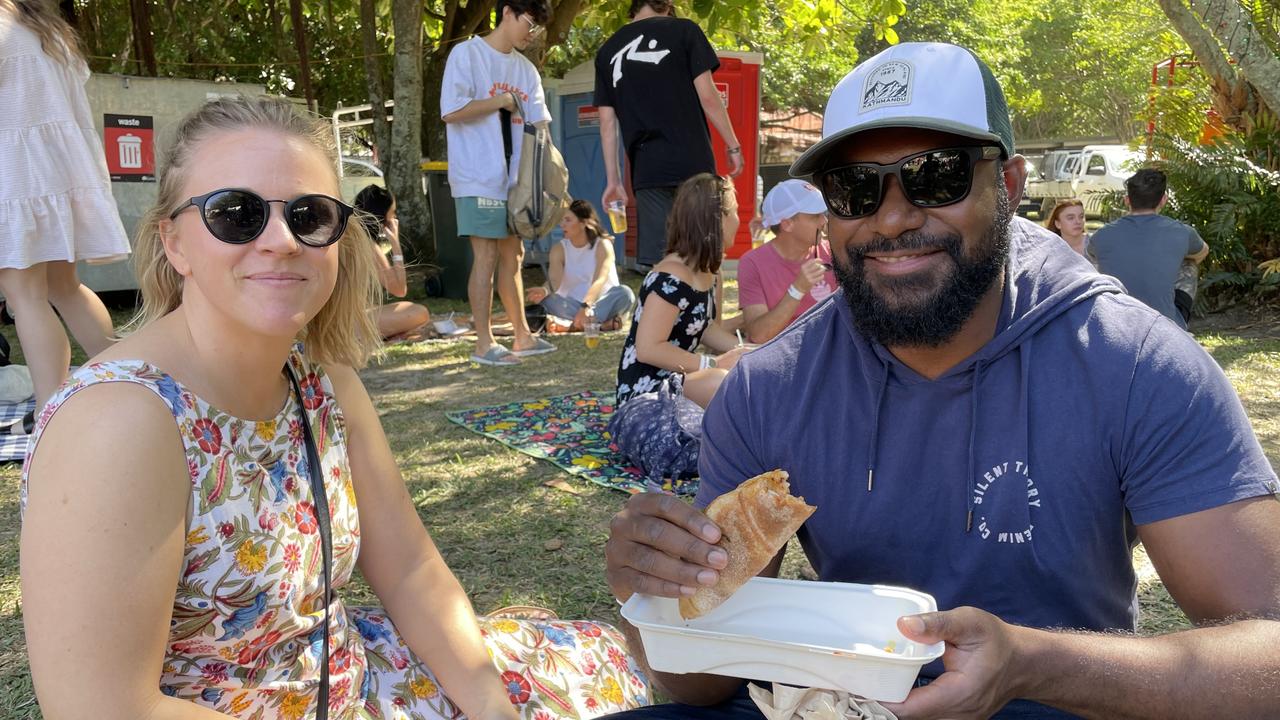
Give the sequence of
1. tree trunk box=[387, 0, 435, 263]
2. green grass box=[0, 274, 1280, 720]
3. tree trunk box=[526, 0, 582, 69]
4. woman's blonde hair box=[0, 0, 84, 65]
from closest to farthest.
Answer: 1. green grass box=[0, 274, 1280, 720]
2. woman's blonde hair box=[0, 0, 84, 65]
3. tree trunk box=[387, 0, 435, 263]
4. tree trunk box=[526, 0, 582, 69]

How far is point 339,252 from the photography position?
231 cm

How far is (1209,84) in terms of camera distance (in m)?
11.2

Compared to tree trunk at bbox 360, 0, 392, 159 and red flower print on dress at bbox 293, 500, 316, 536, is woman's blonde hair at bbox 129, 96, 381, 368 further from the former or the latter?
tree trunk at bbox 360, 0, 392, 159

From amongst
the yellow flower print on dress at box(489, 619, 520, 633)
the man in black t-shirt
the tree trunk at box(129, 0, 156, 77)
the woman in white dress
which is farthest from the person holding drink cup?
the tree trunk at box(129, 0, 156, 77)

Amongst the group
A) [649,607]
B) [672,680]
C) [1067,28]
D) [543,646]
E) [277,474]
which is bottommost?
[543,646]

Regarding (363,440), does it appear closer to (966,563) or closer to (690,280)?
(966,563)

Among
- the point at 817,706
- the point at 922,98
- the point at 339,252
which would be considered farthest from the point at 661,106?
the point at 817,706

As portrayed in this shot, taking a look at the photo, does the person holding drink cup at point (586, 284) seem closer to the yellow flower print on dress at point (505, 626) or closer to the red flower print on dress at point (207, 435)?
the yellow flower print on dress at point (505, 626)

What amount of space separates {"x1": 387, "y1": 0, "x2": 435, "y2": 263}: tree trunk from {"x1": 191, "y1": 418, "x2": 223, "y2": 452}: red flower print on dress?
9.92 meters

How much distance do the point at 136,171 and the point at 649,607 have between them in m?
9.88

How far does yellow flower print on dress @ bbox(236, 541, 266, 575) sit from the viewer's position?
6.17ft

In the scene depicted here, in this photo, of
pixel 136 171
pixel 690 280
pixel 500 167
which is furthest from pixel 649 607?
pixel 136 171

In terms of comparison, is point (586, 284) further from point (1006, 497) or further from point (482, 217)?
point (1006, 497)

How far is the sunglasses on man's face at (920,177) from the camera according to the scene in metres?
1.91
